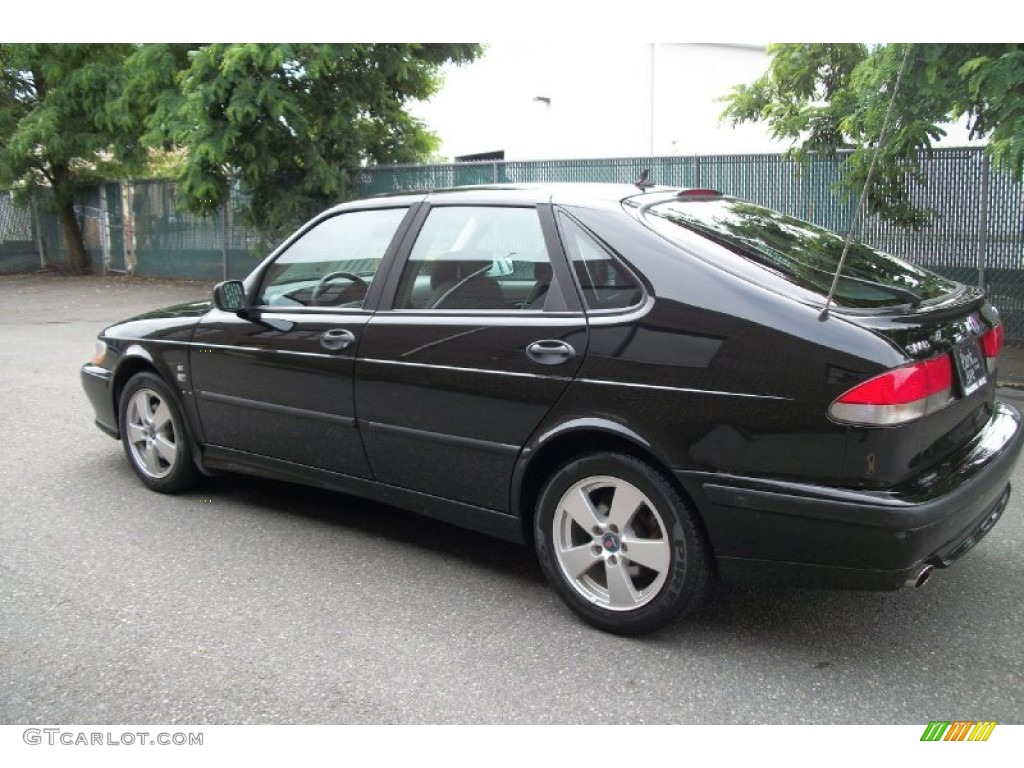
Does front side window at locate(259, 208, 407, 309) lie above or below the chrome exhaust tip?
above

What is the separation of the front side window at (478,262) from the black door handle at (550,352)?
0.18 meters

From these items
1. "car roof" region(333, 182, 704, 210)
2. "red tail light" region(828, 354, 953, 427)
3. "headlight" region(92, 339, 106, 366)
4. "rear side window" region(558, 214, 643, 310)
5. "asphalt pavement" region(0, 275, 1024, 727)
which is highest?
"car roof" region(333, 182, 704, 210)

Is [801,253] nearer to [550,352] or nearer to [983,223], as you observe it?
[550,352]

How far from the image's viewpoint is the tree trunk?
21406 mm

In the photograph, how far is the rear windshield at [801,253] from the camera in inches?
134

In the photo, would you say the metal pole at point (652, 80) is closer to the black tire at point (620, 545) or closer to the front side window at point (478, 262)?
the front side window at point (478, 262)

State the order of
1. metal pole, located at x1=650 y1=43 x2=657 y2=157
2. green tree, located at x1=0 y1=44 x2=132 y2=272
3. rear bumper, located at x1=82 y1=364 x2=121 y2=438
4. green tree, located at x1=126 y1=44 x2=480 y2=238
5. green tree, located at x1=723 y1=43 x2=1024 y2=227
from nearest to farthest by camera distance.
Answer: rear bumper, located at x1=82 y1=364 x2=121 y2=438 < green tree, located at x1=723 y1=43 x2=1024 y2=227 < green tree, located at x1=126 y1=44 x2=480 y2=238 < green tree, located at x1=0 y1=44 x2=132 y2=272 < metal pole, located at x1=650 y1=43 x2=657 y2=157

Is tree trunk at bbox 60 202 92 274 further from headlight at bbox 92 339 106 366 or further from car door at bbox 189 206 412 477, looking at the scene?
car door at bbox 189 206 412 477

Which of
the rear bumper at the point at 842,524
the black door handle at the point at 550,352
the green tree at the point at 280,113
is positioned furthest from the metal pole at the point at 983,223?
the green tree at the point at 280,113

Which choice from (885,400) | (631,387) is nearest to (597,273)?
(631,387)

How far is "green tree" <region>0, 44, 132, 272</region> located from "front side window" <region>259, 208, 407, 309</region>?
1461cm

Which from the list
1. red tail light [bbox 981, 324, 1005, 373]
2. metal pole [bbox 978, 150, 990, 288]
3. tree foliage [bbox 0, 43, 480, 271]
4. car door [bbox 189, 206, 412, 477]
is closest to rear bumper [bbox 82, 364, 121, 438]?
car door [bbox 189, 206, 412, 477]

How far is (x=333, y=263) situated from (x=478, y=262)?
0.90m

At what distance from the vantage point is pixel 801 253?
3723 millimetres
